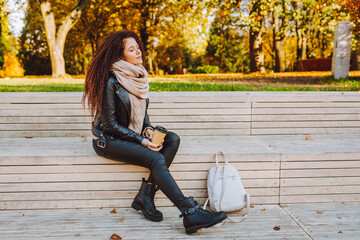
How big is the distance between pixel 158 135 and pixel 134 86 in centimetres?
60

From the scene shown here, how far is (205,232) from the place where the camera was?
9.67 ft

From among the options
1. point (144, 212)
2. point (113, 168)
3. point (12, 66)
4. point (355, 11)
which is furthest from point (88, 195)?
point (12, 66)

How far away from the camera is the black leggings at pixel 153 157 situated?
3.00 meters

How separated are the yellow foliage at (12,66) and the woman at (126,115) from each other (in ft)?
90.4

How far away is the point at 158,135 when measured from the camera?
3088 mm

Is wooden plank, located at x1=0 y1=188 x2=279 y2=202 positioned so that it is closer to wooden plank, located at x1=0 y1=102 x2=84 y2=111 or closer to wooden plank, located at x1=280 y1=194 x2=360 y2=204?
wooden plank, located at x1=280 y1=194 x2=360 y2=204

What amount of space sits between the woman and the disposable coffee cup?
0.06m

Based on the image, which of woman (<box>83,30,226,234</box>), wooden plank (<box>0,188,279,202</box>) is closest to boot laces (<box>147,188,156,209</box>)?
woman (<box>83,30,226,234</box>)

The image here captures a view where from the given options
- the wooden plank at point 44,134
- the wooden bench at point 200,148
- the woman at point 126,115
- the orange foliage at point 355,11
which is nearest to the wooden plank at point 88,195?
the wooden bench at point 200,148

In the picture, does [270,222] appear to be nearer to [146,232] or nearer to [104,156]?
[146,232]

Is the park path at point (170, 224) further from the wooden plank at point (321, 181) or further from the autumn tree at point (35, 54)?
the autumn tree at point (35, 54)

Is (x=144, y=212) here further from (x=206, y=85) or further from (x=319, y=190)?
(x=206, y=85)

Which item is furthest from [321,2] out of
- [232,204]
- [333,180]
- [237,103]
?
[232,204]

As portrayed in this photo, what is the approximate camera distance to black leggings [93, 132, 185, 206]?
3.00 meters
